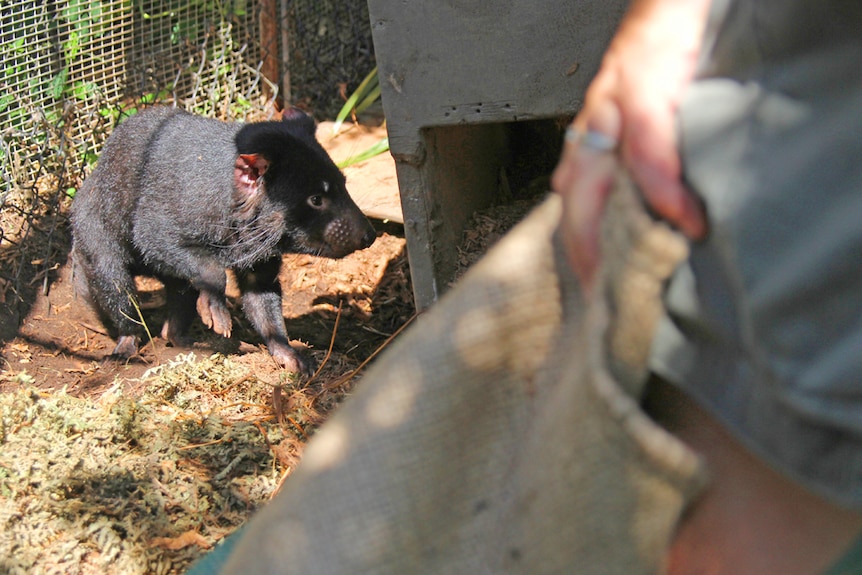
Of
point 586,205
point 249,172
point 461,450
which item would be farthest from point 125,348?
point 586,205

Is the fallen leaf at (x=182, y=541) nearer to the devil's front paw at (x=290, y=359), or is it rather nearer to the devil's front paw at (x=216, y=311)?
the devil's front paw at (x=290, y=359)

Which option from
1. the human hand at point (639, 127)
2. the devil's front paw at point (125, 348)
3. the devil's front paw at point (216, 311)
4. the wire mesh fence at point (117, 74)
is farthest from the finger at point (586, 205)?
the wire mesh fence at point (117, 74)

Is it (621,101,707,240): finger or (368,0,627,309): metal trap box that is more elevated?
(621,101,707,240): finger

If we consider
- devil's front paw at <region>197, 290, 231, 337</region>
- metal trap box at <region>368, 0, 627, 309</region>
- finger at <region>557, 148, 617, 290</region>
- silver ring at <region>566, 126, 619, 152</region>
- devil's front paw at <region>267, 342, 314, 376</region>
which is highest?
silver ring at <region>566, 126, 619, 152</region>

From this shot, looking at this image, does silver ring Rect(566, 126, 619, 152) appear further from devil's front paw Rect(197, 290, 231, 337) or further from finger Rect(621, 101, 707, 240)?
devil's front paw Rect(197, 290, 231, 337)

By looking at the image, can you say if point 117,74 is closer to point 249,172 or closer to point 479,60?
point 249,172

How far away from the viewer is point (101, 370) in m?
4.15

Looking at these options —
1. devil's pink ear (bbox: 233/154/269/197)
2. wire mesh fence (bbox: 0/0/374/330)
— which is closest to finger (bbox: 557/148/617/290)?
devil's pink ear (bbox: 233/154/269/197)

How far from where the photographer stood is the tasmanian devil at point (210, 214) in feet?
13.4

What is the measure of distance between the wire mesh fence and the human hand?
4051mm

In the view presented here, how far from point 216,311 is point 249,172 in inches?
29.4

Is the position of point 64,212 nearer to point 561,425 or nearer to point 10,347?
point 10,347

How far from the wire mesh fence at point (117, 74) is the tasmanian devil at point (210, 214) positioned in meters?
0.46

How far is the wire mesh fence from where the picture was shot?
463 cm
